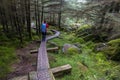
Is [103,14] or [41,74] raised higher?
[103,14]

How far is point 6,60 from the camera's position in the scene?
358 inches

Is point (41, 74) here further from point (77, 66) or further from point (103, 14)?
point (103, 14)

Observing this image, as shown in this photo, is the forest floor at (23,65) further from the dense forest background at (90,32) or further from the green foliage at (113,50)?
the green foliage at (113,50)

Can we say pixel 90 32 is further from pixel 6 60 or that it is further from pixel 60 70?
pixel 60 70

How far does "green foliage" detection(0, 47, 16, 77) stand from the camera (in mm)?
7885

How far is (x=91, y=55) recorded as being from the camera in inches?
476

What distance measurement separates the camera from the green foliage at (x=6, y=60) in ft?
25.9

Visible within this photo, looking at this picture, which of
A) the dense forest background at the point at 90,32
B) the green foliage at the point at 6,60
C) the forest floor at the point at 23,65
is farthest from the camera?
the dense forest background at the point at 90,32

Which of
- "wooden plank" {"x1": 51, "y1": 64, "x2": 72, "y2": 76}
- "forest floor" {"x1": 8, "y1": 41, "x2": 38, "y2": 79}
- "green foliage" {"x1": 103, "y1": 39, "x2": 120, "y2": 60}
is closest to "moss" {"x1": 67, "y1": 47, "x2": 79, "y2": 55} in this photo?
"green foliage" {"x1": 103, "y1": 39, "x2": 120, "y2": 60}

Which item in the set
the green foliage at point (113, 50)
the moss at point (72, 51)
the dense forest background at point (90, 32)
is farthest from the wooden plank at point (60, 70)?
the green foliage at point (113, 50)

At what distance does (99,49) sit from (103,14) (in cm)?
448

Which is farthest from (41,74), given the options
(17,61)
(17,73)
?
(17,61)

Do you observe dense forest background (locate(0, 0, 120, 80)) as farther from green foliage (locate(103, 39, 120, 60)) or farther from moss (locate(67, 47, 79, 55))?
moss (locate(67, 47, 79, 55))

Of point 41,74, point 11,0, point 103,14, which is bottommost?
point 41,74
